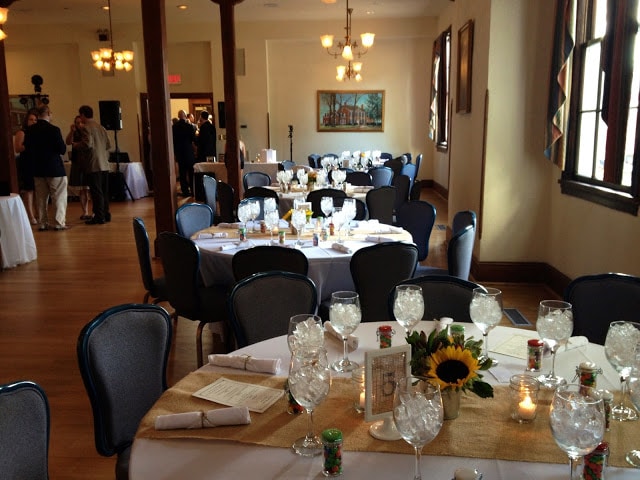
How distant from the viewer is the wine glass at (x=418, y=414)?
133 cm

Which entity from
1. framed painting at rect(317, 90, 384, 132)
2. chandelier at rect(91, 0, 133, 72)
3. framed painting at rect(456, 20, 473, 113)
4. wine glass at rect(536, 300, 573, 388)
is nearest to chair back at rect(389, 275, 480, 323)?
wine glass at rect(536, 300, 573, 388)

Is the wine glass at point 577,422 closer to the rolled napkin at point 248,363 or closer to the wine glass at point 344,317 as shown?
the wine glass at point 344,317

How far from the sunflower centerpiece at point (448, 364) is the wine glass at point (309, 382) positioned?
28 cm

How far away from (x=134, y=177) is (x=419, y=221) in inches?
376

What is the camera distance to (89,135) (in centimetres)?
963

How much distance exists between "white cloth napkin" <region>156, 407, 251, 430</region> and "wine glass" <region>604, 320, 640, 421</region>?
3.58 ft

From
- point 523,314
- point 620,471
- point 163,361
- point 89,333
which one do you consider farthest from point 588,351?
point 523,314

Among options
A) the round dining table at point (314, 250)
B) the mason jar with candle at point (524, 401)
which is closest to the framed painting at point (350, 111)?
the round dining table at point (314, 250)

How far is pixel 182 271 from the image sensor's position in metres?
3.84

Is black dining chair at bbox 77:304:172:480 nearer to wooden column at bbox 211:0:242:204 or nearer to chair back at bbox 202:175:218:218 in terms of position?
chair back at bbox 202:175:218:218

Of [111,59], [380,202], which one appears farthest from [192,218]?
[111,59]

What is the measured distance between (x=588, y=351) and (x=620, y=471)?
835 mm

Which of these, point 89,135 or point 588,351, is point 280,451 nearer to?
point 588,351

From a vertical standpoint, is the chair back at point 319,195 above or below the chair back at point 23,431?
above
